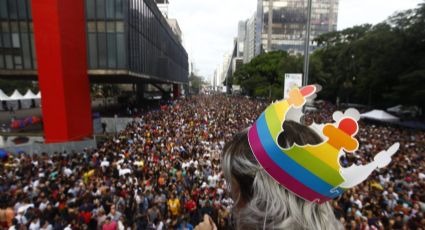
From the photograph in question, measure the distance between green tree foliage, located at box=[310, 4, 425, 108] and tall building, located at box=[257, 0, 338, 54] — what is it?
177 feet

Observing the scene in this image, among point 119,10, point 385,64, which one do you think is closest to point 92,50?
point 119,10

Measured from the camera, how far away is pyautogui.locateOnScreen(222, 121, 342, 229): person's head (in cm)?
111

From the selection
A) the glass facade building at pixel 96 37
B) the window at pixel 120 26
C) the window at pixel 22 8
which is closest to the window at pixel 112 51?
the glass facade building at pixel 96 37

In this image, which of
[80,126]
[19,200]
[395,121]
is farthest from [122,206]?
[395,121]

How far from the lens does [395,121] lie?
25016 millimetres

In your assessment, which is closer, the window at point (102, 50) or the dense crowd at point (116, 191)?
the dense crowd at point (116, 191)

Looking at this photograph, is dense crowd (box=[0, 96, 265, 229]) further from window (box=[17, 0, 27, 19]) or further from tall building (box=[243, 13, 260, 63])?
tall building (box=[243, 13, 260, 63])

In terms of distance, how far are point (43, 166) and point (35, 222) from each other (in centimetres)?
525

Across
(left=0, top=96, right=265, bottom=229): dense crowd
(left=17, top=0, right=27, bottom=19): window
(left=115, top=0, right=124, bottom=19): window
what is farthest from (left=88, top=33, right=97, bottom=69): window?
(left=0, top=96, right=265, bottom=229): dense crowd

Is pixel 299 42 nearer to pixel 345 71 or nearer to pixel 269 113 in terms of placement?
pixel 345 71

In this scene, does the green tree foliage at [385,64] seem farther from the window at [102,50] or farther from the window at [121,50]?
the window at [102,50]

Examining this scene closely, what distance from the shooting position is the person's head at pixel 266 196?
1.11m

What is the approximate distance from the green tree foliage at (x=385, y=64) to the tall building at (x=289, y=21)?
5387 cm

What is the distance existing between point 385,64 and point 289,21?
2907 inches
